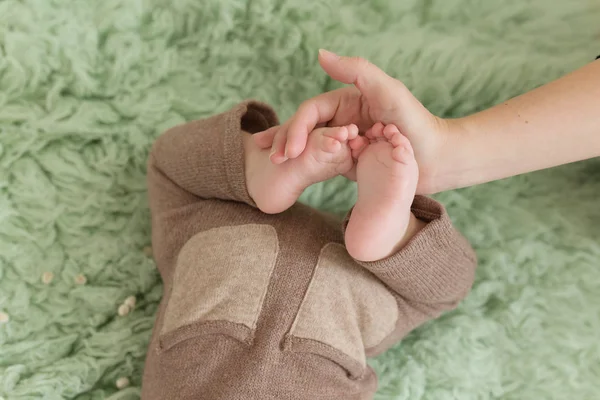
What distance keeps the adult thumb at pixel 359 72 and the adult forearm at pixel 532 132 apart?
133mm

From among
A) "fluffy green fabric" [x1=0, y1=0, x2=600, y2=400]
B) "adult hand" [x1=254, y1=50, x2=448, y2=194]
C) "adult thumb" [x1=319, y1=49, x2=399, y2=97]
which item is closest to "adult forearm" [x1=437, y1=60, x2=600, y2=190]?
"adult hand" [x1=254, y1=50, x2=448, y2=194]

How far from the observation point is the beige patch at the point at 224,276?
0.79 meters

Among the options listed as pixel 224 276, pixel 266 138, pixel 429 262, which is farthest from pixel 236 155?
pixel 429 262

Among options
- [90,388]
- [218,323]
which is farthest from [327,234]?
[90,388]

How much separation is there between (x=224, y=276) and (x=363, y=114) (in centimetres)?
30

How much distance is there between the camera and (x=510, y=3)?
1.06 m

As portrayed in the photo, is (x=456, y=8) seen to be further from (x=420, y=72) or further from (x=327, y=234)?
(x=327, y=234)

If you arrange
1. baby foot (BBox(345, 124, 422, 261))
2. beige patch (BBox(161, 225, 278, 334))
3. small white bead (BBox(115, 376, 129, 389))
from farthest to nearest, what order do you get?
small white bead (BBox(115, 376, 129, 389)) < beige patch (BBox(161, 225, 278, 334)) < baby foot (BBox(345, 124, 422, 261))

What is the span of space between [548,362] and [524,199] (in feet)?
0.98

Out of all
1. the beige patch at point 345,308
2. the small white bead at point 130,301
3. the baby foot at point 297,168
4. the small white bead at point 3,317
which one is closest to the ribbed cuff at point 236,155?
the baby foot at point 297,168

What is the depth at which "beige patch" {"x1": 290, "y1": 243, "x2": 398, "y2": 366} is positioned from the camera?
2.58ft

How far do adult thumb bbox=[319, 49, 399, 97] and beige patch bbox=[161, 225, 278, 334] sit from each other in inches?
9.9

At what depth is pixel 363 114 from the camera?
0.81 metres

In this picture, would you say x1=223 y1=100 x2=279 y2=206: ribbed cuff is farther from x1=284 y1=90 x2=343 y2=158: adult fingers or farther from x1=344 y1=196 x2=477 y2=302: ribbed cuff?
x1=344 y1=196 x2=477 y2=302: ribbed cuff
